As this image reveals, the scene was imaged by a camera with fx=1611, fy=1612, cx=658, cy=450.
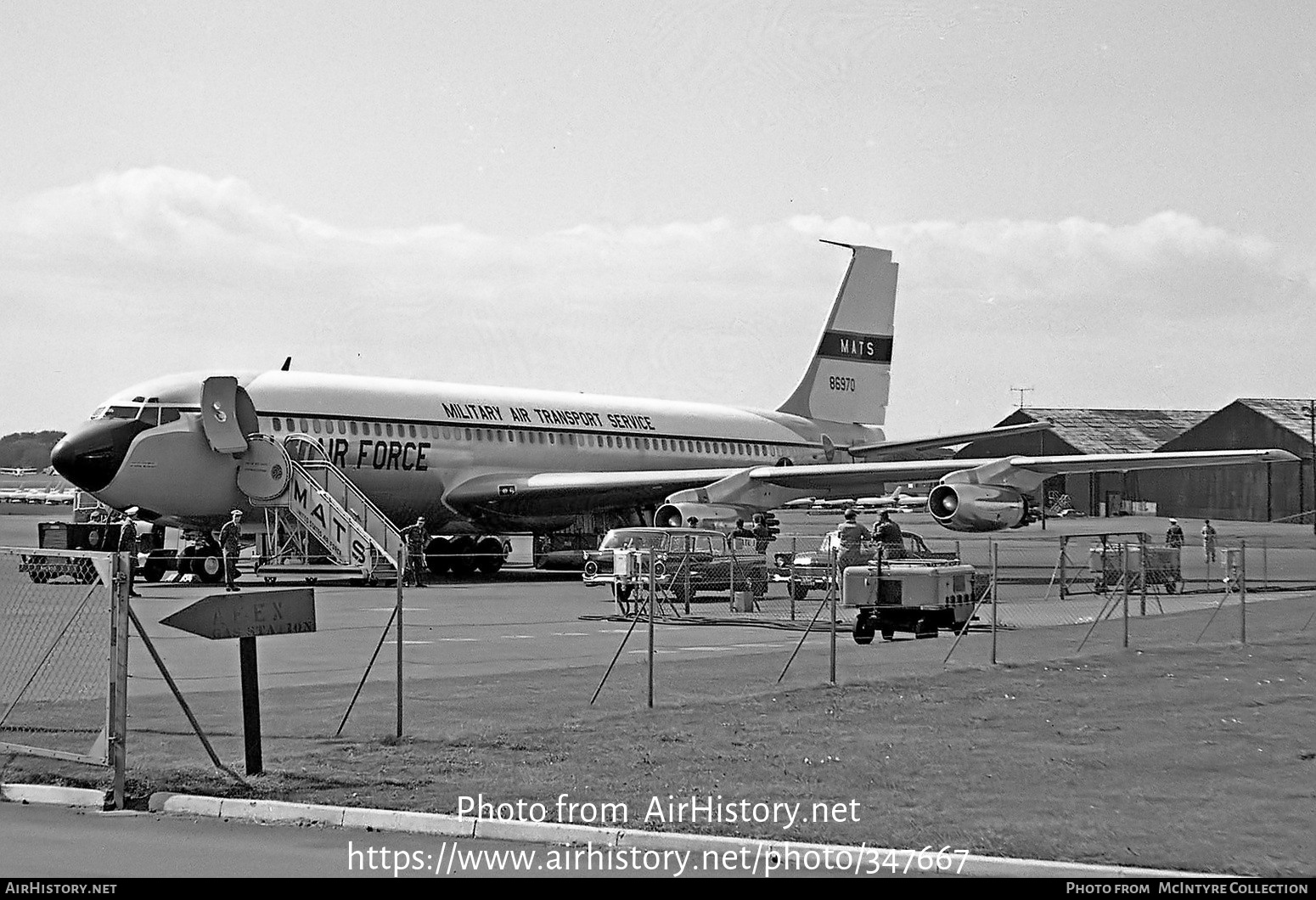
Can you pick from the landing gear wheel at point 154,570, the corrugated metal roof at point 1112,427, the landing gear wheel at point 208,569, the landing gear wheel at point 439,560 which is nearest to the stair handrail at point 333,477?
the landing gear wheel at point 208,569

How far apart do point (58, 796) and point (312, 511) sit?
70.0 ft

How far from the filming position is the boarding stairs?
30750 millimetres

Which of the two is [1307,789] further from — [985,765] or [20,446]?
[20,446]

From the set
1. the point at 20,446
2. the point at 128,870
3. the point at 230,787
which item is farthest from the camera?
the point at 20,446

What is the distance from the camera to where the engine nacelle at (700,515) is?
116ft

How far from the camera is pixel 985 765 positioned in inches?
436

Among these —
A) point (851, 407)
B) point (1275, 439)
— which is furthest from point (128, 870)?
point (1275, 439)

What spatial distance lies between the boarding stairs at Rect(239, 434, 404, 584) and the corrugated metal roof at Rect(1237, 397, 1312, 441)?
73.7 meters

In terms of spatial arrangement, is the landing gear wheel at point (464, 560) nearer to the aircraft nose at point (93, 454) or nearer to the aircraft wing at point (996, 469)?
the aircraft wing at point (996, 469)

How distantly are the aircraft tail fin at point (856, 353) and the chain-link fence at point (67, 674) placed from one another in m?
28.5

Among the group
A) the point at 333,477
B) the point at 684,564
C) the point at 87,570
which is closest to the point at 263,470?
the point at 333,477

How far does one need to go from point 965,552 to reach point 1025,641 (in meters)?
31.0

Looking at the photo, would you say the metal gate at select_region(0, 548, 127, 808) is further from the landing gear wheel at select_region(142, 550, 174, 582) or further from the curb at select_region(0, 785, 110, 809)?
the landing gear wheel at select_region(142, 550, 174, 582)

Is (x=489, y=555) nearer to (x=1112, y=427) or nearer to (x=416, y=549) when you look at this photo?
(x=416, y=549)
